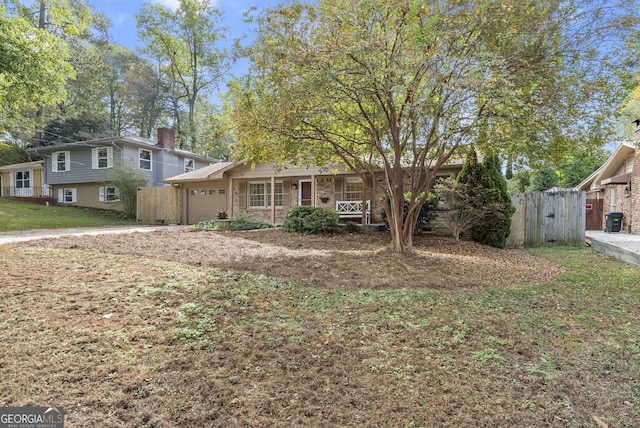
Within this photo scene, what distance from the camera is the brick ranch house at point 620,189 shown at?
13898 mm

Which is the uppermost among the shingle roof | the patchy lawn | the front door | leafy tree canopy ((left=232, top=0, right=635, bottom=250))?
leafy tree canopy ((left=232, top=0, right=635, bottom=250))

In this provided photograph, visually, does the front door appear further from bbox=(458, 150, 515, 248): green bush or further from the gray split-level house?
the gray split-level house

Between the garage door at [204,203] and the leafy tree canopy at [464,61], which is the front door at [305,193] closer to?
the garage door at [204,203]

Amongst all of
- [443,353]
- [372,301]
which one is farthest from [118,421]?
[372,301]

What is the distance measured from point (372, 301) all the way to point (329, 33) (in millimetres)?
4710

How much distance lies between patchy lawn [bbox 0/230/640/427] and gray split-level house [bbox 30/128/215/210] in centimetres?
1861

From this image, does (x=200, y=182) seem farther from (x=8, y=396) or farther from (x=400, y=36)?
(x=8, y=396)

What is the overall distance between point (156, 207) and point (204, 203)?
272 cm

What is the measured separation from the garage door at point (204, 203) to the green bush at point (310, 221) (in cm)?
798

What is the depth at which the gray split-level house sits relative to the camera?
21875mm

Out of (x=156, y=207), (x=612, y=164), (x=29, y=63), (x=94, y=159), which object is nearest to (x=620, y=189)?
(x=612, y=164)

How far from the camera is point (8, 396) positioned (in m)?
2.22

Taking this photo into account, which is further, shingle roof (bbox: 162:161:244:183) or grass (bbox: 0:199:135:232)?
shingle roof (bbox: 162:161:244:183)

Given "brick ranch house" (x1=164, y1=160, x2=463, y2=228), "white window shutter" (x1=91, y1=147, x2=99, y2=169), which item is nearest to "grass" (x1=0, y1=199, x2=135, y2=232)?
"white window shutter" (x1=91, y1=147, x2=99, y2=169)
